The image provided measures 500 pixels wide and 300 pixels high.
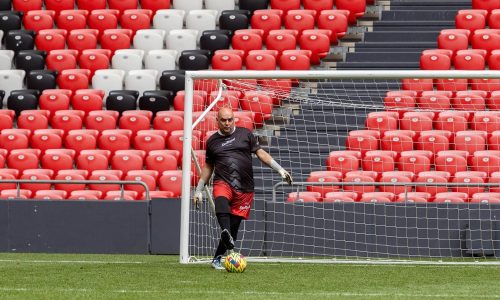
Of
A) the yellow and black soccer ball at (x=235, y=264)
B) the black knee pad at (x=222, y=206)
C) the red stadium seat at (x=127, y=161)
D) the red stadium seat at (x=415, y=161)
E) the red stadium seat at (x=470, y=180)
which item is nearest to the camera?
the yellow and black soccer ball at (x=235, y=264)

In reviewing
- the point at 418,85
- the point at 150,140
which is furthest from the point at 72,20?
the point at 418,85

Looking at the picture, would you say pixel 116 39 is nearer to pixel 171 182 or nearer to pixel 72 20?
pixel 72 20

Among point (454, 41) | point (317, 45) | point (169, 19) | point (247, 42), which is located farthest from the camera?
point (169, 19)

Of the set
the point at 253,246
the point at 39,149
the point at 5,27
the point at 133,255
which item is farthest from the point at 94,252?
the point at 5,27

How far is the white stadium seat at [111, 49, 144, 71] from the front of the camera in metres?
23.4

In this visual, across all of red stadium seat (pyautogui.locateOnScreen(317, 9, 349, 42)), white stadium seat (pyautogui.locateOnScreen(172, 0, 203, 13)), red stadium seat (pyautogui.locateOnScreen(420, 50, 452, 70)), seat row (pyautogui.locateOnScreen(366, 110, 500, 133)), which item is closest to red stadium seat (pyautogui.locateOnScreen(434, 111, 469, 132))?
seat row (pyautogui.locateOnScreen(366, 110, 500, 133))

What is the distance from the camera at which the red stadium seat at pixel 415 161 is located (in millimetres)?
18469

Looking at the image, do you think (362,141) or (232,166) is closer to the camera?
(232,166)

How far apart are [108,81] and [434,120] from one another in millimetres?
6500

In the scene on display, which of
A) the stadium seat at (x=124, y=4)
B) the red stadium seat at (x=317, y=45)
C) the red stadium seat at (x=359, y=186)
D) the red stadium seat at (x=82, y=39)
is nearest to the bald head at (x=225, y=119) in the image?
the red stadium seat at (x=359, y=186)

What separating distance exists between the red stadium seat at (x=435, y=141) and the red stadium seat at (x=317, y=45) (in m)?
3.92

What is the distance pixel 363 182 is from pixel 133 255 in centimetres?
341

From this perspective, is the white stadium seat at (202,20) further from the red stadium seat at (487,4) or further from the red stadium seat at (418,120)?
the red stadium seat at (418,120)

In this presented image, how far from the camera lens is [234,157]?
14023 millimetres
